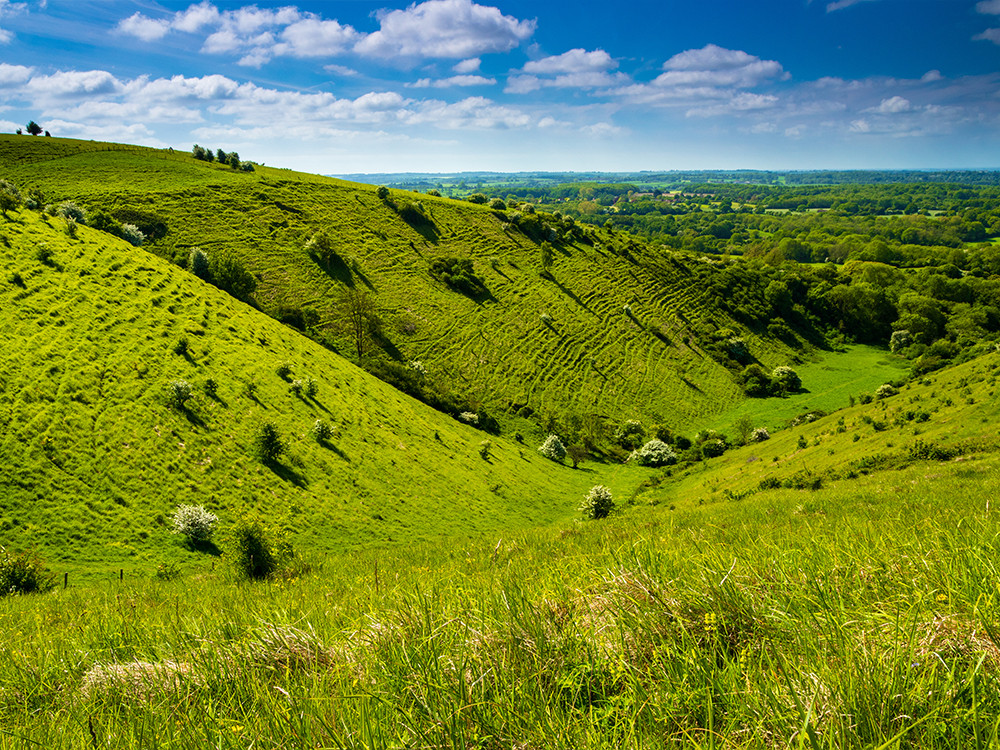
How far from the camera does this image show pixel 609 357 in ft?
248

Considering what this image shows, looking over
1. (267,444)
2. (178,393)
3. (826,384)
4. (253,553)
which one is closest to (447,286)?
(178,393)

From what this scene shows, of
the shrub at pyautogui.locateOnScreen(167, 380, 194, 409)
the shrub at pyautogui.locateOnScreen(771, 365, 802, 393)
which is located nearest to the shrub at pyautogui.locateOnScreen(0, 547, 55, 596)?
the shrub at pyautogui.locateOnScreen(167, 380, 194, 409)

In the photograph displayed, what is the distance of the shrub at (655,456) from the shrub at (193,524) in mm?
46263

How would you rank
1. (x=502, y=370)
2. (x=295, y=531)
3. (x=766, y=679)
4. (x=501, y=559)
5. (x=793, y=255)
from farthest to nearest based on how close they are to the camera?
(x=793, y=255) < (x=502, y=370) < (x=295, y=531) < (x=501, y=559) < (x=766, y=679)

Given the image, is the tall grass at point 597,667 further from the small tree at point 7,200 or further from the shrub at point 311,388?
the small tree at point 7,200

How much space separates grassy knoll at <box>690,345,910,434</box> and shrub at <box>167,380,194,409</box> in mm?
62179

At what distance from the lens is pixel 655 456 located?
182ft

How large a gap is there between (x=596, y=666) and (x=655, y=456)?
56441 millimetres

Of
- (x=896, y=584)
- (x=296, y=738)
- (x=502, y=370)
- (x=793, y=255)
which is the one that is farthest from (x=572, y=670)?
(x=793, y=255)

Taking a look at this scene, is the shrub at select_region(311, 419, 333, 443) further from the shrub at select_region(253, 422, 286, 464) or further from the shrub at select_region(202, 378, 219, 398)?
the shrub at select_region(202, 378, 219, 398)

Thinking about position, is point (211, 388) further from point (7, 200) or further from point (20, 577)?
point (7, 200)

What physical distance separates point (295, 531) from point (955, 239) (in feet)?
897

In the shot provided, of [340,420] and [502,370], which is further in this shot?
[502,370]

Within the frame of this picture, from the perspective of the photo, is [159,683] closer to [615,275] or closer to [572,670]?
[572,670]
